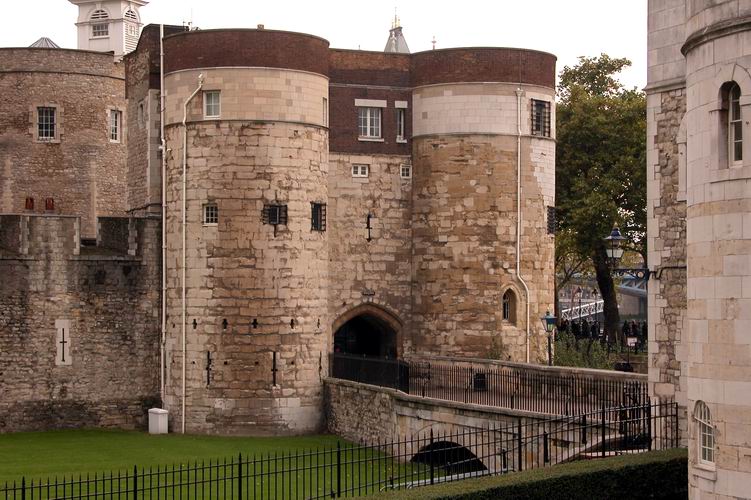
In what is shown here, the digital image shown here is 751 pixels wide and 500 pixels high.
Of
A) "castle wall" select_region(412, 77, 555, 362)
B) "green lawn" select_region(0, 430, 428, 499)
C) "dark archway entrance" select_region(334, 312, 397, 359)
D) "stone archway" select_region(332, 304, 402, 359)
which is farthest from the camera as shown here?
"dark archway entrance" select_region(334, 312, 397, 359)

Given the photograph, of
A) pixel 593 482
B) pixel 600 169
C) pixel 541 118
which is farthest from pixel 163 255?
pixel 600 169

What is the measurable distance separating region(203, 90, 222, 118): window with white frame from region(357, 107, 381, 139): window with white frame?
5.11 metres

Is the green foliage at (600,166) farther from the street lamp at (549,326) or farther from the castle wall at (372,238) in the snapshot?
the castle wall at (372,238)

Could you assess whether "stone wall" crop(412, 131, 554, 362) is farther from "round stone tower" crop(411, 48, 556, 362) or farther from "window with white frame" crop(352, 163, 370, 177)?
"window with white frame" crop(352, 163, 370, 177)

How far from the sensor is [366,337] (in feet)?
140

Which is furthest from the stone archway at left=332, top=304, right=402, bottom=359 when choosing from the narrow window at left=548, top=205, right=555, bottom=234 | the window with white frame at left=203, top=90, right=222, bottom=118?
the window with white frame at left=203, top=90, right=222, bottom=118

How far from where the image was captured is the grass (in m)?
31.5

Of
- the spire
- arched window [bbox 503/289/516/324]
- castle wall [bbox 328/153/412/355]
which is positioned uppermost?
the spire

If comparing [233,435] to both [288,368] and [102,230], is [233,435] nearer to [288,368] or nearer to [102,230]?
[288,368]

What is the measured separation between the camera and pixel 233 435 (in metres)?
36.2

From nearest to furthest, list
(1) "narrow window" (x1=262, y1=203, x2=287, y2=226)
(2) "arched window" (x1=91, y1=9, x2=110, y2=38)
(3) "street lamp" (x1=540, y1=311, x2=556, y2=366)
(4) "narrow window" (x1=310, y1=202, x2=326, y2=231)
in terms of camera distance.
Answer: (1) "narrow window" (x1=262, y1=203, x2=287, y2=226), (4) "narrow window" (x1=310, y1=202, x2=326, y2=231), (3) "street lamp" (x1=540, y1=311, x2=556, y2=366), (2) "arched window" (x1=91, y1=9, x2=110, y2=38)

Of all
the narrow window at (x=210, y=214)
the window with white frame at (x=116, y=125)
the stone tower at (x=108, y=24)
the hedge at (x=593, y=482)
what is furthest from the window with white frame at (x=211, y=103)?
the stone tower at (x=108, y=24)

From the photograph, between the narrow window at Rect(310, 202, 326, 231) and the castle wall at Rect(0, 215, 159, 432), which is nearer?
the castle wall at Rect(0, 215, 159, 432)

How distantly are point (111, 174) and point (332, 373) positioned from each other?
14.0m
